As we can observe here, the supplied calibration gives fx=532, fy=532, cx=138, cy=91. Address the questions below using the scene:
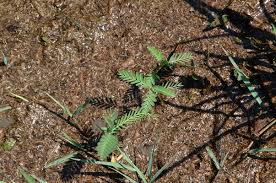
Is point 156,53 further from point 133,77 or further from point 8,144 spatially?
point 8,144

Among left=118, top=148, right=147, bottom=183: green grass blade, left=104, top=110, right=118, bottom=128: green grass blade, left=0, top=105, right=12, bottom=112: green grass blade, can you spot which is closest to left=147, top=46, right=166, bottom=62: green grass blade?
left=104, top=110, right=118, bottom=128: green grass blade

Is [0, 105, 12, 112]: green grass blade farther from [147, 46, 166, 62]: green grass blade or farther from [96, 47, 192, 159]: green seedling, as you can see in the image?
[147, 46, 166, 62]: green grass blade

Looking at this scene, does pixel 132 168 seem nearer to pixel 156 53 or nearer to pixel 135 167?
pixel 135 167

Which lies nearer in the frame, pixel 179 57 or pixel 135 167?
pixel 135 167

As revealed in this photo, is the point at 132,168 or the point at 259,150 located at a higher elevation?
the point at 259,150

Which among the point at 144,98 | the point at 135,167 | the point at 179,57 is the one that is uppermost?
the point at 179,57

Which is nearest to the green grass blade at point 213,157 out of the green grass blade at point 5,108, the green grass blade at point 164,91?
the green grass blade at point 164,91

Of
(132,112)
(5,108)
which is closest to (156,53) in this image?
(132,112)

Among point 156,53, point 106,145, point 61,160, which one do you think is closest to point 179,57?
point 156,53

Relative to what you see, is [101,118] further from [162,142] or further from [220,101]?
[220,101]
